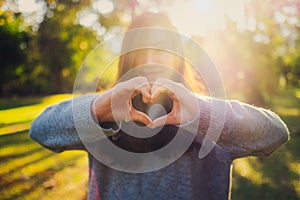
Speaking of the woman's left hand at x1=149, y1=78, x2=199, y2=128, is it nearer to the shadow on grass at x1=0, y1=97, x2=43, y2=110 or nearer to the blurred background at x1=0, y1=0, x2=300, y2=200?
the blurred background at x1=0, y1=0, x2=300, y2=200

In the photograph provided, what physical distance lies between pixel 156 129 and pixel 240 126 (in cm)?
36

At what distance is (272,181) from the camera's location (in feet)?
21.5

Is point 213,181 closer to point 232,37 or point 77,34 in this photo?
point 232,37

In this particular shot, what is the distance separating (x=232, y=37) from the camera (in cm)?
1354

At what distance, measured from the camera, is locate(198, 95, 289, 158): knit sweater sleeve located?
160 centimetres

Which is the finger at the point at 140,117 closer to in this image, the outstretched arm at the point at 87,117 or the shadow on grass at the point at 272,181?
the outstretched arm at the point at 87,117

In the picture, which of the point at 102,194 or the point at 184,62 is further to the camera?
the point at 184,62

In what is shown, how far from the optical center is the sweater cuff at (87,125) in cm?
161

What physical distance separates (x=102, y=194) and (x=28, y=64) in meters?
32.2

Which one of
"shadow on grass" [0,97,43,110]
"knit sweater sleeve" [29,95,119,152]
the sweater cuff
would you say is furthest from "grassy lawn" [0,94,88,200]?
"shadow on grass" [0,97,43,110]

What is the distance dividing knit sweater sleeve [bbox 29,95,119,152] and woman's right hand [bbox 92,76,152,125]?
1.8 inches

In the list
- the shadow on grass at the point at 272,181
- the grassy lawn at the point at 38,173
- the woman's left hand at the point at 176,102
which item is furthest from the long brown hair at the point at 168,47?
the shadow on grass at the point at 272,181

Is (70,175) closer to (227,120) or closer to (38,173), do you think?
(38,173)

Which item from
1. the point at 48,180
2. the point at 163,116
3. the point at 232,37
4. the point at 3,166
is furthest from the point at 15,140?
the point at 163,116
